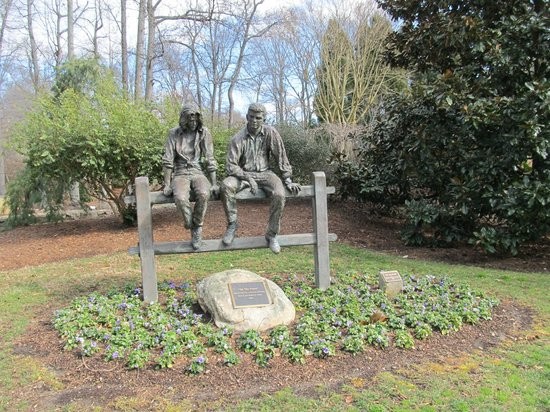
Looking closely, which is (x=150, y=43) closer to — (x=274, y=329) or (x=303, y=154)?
(x=303, y=154)

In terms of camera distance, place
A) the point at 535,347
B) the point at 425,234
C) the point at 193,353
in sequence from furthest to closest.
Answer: the point at 425,234, the point at 535,347, the point at 193,353

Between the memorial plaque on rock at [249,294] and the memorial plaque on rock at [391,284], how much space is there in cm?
158

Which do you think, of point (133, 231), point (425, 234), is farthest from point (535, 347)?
point (133, 231)

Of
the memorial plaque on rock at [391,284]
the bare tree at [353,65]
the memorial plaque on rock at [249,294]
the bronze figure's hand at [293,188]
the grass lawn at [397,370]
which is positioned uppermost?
the bare tree at [353,65]

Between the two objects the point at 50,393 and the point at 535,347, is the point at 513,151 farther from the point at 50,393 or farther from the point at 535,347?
the point at 50,393

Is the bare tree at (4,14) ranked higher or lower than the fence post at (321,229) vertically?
higher

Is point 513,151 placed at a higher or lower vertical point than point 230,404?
higher

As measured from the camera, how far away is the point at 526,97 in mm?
7090

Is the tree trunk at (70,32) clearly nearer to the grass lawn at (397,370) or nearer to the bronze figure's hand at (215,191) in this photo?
Result: the grass lawn at (397,370)

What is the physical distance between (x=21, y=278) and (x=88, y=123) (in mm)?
3978

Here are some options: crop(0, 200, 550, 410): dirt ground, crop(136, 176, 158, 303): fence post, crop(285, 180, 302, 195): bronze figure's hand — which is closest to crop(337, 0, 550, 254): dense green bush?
crop(0, 200, 550, 410): dirt ground

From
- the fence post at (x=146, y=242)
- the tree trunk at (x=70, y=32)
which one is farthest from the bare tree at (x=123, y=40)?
the fence post at (x=146, y=242)

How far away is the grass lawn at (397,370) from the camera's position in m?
3.28

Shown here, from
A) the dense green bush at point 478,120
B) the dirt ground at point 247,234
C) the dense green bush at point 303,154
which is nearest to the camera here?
the dense green bush at point 478,120
